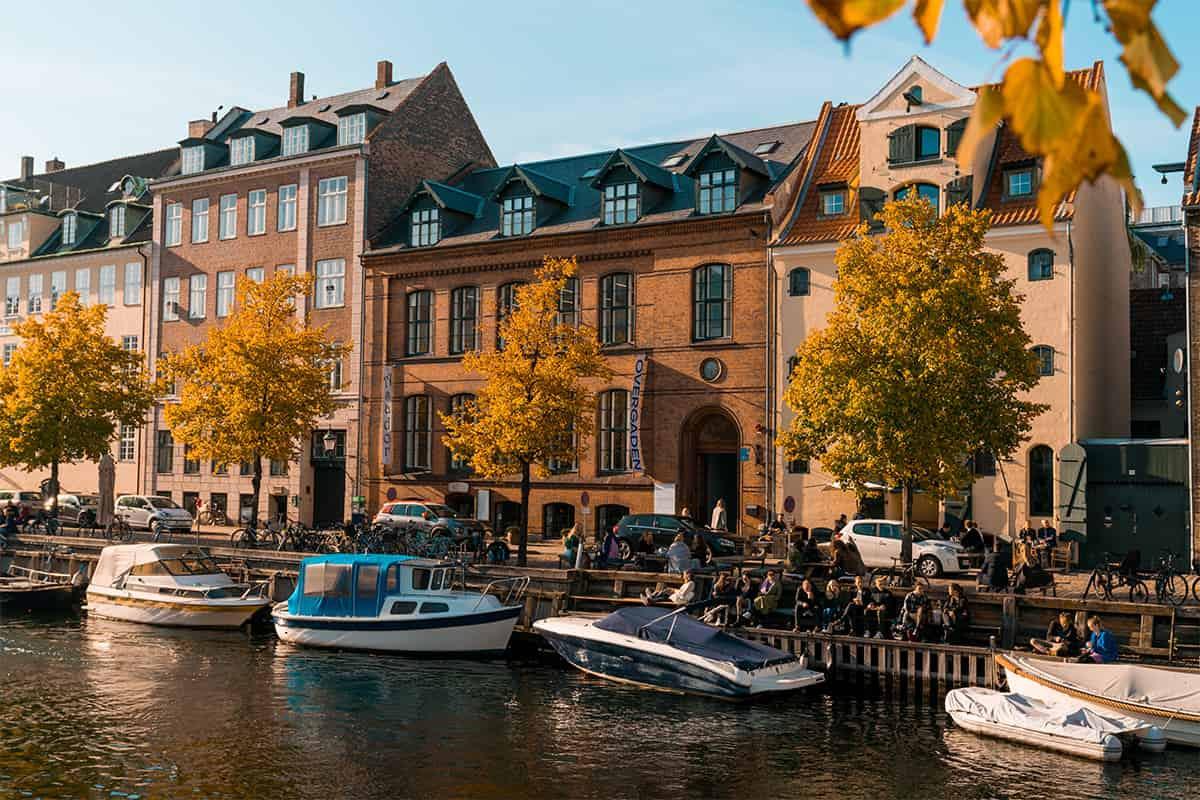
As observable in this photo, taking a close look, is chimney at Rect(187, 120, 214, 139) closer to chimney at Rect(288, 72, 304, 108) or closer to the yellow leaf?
chimney at Rect(288, 72, 304, 108)

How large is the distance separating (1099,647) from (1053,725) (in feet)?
10.9

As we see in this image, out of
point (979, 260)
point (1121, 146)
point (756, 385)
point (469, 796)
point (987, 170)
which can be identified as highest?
point (987, 170)

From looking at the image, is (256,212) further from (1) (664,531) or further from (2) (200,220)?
(1) (664,531)

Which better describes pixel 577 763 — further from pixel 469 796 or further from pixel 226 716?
pixel 226 716

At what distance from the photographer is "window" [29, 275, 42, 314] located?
207 feet

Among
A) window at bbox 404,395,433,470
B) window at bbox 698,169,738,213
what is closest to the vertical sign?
window at bbox 698,169,738,213

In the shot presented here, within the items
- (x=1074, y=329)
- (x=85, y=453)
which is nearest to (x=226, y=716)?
(x=1074, y=329)

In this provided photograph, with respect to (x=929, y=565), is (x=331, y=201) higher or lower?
higher

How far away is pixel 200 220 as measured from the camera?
185 ft

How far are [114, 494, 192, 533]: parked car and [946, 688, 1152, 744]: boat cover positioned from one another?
34.9 metres

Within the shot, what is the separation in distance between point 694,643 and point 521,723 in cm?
472

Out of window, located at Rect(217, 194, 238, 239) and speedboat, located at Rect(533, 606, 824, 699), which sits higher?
window, located at Rect(217, 194, 238, 239)

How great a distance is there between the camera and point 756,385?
41.6 meters

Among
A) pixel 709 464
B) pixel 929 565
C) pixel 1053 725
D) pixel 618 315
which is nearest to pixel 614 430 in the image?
pixel 709 464
